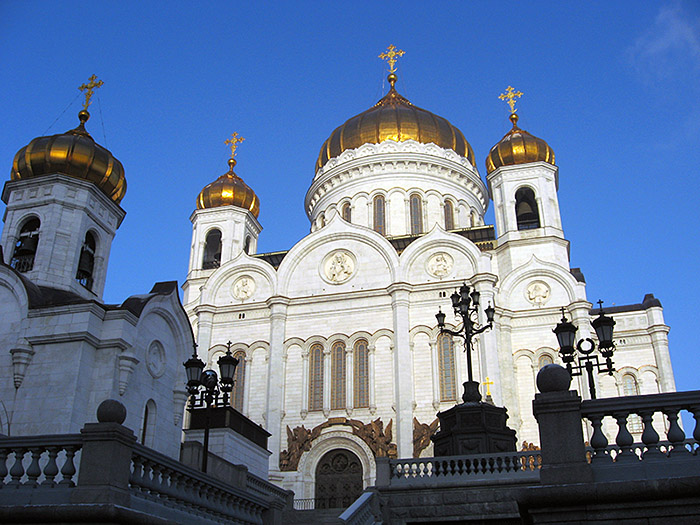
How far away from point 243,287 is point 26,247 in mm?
11961

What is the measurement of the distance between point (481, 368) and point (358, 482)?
603 cm

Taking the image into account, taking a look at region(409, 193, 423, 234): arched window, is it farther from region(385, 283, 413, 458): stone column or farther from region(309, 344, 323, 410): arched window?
region(309, 344, 323, 410): arched window

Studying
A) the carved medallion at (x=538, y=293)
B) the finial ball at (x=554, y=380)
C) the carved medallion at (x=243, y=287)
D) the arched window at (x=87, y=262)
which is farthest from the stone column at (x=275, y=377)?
the finial ball at (x=554, y=380)

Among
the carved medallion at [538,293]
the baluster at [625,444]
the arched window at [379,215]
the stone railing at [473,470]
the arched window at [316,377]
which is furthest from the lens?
the arched window at [379,215]

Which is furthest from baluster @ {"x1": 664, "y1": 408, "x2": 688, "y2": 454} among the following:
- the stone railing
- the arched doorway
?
the arched doorway

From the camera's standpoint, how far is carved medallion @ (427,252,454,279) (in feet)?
90.5

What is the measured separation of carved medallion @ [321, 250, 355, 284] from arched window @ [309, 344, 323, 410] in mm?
3052

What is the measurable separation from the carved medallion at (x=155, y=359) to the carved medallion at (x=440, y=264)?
13.4 meters

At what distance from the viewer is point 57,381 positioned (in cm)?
1488

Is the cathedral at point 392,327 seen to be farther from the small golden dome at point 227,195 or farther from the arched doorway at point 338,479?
the small golden dome at point 227,195

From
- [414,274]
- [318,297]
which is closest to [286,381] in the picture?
[318,297]

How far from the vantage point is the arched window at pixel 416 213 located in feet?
113

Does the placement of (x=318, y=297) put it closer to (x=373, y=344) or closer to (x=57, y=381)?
(x=373, y=344)

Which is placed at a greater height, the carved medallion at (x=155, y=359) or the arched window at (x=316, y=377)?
the arched window at (x=316, y=377)
